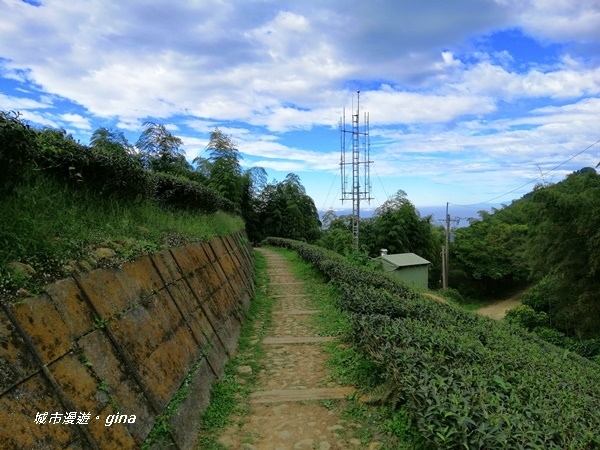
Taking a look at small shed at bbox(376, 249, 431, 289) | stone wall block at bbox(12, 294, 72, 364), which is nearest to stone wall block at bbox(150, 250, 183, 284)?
stone wall block at bbox(12, 294, 72, 364)

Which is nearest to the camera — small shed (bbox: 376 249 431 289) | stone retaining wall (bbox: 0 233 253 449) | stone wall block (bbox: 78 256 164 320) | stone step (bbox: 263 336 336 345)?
stone retaining wall (bbox: 0 233 253 449)

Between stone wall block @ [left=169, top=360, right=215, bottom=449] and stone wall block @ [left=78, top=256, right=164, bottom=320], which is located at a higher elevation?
stone wall block @ [left=78, top=256, right=164, bottom=320]

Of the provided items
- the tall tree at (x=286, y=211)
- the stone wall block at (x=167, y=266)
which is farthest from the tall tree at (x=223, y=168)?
the stone wall block at (x=167, y=266)

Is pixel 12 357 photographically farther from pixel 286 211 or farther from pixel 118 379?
pixel 286 211

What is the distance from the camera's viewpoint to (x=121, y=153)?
16.4 ft

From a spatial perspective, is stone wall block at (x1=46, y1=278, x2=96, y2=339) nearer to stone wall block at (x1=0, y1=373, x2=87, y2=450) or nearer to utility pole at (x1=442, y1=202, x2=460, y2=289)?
stone wall block at (x1=0, y1=373, x2=87, y2=450)

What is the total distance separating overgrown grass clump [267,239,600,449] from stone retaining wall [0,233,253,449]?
1.71 metres

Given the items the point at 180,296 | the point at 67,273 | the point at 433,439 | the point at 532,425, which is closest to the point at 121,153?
the point at 180,296

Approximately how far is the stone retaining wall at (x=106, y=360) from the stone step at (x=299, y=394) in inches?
20.9

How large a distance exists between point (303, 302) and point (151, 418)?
6264 millimetres

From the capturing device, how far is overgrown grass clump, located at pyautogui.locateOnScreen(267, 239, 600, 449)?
2.20 meters

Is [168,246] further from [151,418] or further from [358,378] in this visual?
[358,378]

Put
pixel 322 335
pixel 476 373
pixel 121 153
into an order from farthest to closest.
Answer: pixel 322 335
pixel 121 153
pixel 476 373

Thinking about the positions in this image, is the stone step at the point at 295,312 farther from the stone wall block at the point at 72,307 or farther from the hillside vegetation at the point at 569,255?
the hillside vegetation at the point at 569,255
